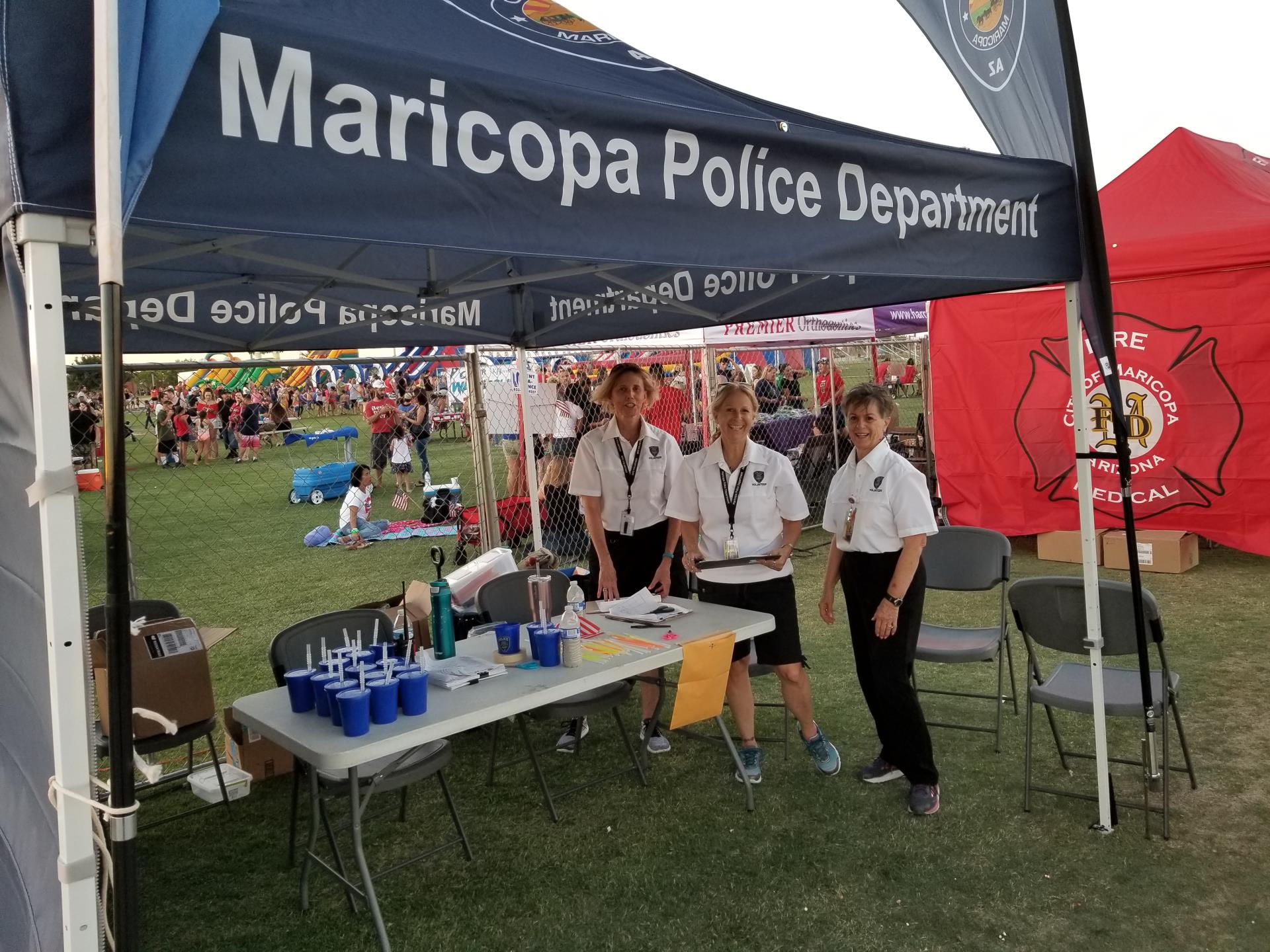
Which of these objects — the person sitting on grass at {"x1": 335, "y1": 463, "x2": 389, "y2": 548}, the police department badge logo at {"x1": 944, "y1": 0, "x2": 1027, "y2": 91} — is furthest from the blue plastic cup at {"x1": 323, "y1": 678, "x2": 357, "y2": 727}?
the person sitting on grass at {"x1": 335, "y1": 463, "x2": 389, "y2": 548}

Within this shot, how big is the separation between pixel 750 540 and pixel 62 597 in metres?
2.75

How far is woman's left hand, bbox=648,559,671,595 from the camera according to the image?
14.1 feet

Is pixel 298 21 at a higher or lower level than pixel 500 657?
higher

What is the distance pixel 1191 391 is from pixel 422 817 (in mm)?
6857

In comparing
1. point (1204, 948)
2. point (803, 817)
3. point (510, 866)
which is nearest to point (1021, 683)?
point (803, 817)

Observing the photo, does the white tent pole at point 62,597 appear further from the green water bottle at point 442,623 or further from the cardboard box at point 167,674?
the cardboard box at point 167,674

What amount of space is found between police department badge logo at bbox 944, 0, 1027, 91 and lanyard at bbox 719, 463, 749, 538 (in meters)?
1.69

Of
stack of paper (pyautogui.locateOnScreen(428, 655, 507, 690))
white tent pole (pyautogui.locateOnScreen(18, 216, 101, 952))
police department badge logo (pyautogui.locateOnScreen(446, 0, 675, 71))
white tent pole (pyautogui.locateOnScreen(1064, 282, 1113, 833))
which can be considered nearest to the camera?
white tent pole (pyautogui.locateOnScreen(18, 216, 101, 952))

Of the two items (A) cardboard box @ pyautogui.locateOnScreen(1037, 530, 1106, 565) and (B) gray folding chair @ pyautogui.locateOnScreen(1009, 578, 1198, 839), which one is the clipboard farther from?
(A) cardboard box @ pyautogui.locateOnScreen(1037, 530, 1106, 565)

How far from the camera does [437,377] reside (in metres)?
25.9

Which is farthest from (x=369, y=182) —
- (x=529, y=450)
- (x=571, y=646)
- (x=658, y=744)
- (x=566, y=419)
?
(x=566, y=419)

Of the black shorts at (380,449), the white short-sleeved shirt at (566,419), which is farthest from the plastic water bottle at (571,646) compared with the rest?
the black shorts at (380,449)

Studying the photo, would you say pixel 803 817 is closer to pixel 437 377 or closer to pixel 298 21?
pixel 298 21

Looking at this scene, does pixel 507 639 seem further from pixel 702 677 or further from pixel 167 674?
pixel 167 674
